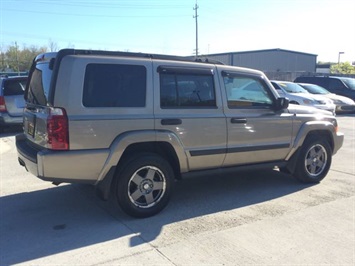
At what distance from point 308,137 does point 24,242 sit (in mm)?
4379

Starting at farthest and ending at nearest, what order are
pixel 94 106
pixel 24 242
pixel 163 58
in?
pixel 163 58 → pixel 94 106 → pixel 24 242

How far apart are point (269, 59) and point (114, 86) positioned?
151 feet

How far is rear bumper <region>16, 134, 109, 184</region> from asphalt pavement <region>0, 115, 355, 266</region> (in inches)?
23.8

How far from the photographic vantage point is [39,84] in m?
4.48

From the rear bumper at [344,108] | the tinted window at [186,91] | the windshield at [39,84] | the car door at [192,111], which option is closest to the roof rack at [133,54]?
the car door at [192,111]

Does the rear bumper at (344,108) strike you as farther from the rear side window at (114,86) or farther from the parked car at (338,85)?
the rear side window at (114,86)

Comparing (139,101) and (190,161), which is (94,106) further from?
(190,161)

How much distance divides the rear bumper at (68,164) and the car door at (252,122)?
1.85 metres

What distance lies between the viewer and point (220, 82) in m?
4.91

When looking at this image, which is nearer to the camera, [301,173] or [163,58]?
[163,58]

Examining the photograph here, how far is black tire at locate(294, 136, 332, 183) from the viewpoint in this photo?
5789 millimetres

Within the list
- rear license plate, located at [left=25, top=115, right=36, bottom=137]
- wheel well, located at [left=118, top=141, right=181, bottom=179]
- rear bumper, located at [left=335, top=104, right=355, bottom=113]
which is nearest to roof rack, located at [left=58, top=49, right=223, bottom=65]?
rear license plate, located at [left=25, top=115, right=36, bottom=137]

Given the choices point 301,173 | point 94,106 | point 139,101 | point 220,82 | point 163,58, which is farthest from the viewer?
point 301,173

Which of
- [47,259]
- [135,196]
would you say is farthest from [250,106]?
[47,259]
